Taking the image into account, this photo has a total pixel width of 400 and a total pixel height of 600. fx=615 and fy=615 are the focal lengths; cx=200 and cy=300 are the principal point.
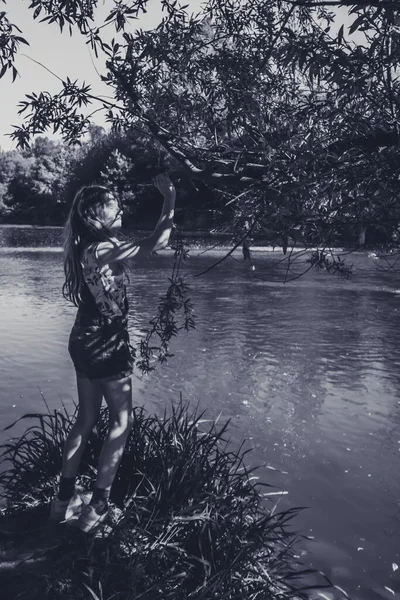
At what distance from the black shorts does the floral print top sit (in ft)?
0.22

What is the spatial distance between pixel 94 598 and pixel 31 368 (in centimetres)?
767

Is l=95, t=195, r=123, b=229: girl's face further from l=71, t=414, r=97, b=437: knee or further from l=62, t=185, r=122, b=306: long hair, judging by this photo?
l=71, t=414, r=97, b=437: knee

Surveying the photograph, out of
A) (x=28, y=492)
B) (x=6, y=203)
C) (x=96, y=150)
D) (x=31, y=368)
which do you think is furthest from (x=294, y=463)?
(x=6, y=203)

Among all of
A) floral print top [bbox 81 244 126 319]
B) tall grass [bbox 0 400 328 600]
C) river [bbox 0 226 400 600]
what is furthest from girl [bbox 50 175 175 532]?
river [bbox 0 226 400 600]

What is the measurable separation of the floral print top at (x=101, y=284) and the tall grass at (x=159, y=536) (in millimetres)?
1272

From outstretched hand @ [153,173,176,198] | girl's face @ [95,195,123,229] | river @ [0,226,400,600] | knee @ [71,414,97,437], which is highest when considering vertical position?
outstretched hand @ [153,173,176,198]

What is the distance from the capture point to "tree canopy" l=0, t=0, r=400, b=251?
3348 millimetres

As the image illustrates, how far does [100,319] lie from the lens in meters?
3.48

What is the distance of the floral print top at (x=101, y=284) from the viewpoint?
11.2 ft

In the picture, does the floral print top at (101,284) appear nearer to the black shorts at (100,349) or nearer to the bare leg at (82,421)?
the black shorts at (100,349)

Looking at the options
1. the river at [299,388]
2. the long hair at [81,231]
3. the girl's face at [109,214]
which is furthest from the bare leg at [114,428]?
the river at [299,388]

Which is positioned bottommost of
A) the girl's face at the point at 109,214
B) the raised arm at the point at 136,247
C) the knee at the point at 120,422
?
the knee at the point at 120,422

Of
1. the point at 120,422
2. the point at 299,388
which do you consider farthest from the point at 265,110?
the point at 299,388

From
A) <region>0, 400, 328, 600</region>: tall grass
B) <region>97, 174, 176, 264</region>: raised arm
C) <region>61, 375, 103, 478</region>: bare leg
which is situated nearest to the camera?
<region>0, 400, 328, 600</region>: tall grass
